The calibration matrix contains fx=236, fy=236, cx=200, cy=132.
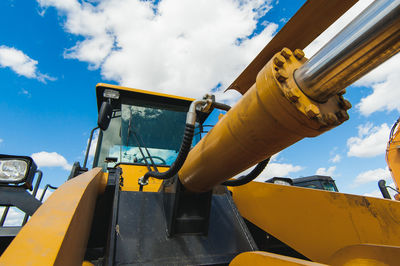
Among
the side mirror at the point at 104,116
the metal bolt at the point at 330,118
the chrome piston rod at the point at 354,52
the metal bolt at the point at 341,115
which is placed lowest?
the metal bolt at the point at 330,118

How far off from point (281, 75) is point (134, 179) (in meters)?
2.37

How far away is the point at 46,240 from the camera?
30.7 inches

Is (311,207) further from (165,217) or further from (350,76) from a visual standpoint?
(350,76)

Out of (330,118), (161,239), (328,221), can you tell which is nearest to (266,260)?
(330,118)

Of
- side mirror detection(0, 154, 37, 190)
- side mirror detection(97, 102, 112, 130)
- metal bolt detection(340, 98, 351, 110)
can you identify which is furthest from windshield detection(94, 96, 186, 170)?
metal bolt detection(340, 98, 351, 110)

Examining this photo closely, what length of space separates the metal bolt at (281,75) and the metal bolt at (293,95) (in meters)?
0.06

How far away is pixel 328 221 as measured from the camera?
1.92 meters

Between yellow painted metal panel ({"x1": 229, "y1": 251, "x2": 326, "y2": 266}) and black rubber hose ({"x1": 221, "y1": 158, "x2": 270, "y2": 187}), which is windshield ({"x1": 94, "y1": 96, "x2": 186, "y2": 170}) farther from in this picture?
yellow painted metal panel ({"x1": 229, "y1": 251, "x2": 326, "y2": 266})

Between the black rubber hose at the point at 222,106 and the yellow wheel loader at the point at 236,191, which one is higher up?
the black rubber hose at the point at 222,106

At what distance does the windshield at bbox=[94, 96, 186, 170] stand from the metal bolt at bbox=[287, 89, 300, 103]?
2.44m

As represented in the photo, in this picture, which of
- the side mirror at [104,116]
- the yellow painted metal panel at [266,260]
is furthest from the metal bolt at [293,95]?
the side mirror at [104,116]

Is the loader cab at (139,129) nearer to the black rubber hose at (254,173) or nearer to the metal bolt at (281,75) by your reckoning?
the black rubber hose at (254,173)

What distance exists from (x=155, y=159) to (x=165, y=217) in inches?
51.9

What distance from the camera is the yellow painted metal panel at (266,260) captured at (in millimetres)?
864
